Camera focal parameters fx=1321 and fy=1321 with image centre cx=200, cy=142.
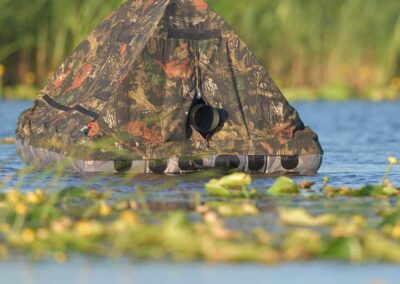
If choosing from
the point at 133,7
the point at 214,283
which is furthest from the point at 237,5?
the point at 214,283

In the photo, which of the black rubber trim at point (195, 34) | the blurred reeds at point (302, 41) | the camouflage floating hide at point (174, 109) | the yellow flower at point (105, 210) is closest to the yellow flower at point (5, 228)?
the yellow flower at point (105, 210)

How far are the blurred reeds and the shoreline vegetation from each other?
14128 mm

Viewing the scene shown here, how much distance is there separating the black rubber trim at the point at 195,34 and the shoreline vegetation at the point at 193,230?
79.9 inches

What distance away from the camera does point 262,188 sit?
408 inches

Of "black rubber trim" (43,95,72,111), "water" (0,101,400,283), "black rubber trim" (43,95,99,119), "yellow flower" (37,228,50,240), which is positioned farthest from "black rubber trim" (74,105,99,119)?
"yellow flower" (37,228,50,240)

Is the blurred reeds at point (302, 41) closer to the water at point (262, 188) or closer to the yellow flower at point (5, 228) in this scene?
the water at point (262, 188)

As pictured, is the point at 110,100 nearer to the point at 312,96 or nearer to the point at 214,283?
the point at 214,283

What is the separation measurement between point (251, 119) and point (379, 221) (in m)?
2.90

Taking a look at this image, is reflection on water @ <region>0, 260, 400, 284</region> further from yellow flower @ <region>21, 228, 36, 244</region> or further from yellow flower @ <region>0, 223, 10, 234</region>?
yellow flower @ <region>0, 223, 10, 234</region>

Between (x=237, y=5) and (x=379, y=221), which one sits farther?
(x=237, y=5)

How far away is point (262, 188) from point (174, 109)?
3.68 ft

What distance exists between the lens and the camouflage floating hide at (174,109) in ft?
35.5

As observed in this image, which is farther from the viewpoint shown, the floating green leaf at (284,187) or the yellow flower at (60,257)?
the floating green leaf at (284,187)

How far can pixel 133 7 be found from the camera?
39.4ft
